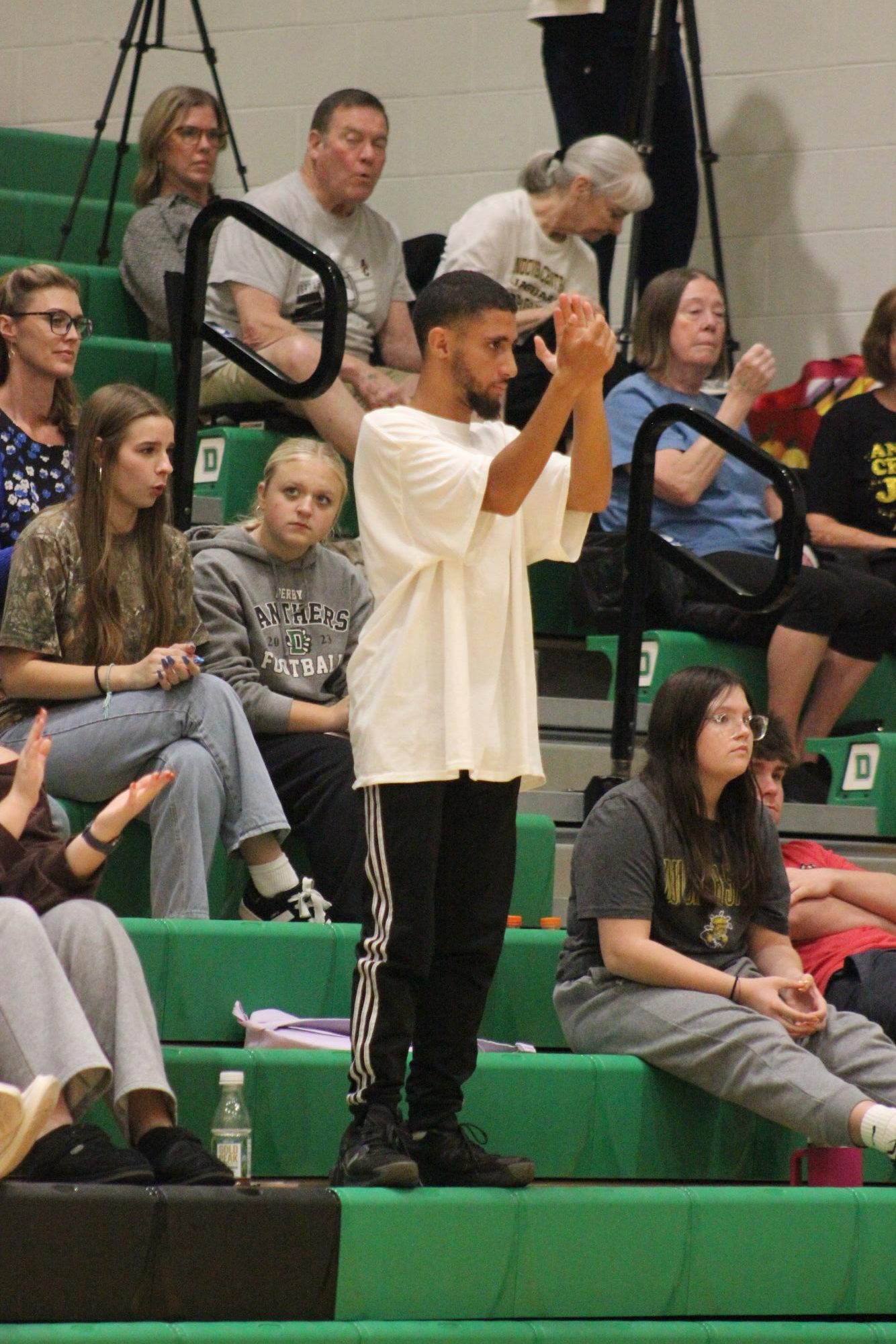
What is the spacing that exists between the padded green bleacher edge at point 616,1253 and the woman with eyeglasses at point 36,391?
1592 millimetres

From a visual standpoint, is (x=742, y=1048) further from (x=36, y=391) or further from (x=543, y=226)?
(x=543, y=226)

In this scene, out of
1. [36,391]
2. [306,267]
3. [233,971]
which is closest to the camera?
[233,971]

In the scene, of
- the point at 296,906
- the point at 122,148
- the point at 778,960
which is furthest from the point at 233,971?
the point at 122,148

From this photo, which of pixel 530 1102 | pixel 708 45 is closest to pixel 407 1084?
pixel 530 1102

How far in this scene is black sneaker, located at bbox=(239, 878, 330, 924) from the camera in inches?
128

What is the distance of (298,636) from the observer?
3.65 m

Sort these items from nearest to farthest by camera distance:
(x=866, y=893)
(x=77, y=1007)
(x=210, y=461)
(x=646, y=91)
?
(x=77, y=1007) → (x=866, y=893) → (x=210, y=461) → (x=646, y=91)

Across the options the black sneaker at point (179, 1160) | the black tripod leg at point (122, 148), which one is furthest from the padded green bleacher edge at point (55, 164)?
the black sneaker at point (179, 1160)

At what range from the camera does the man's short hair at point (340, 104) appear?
4.73 m

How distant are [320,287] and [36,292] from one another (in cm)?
110

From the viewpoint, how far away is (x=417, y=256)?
5.33m

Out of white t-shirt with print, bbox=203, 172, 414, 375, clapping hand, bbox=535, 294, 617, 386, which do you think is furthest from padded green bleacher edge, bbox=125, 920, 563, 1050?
white t-shirt with print, bbox=203, 172, 414, 375

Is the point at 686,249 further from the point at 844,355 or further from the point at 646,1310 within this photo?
the point at 646,1310

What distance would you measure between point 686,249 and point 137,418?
2.37 m
